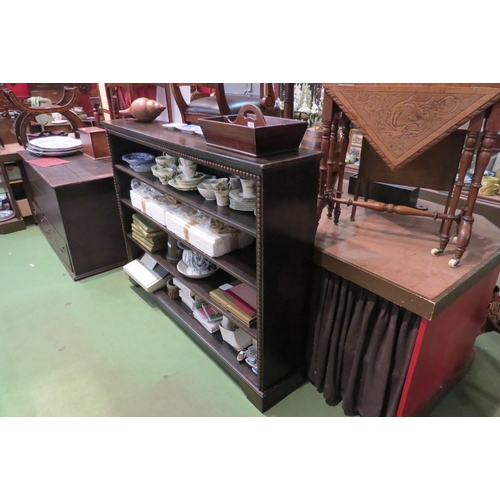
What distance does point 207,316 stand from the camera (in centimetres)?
199

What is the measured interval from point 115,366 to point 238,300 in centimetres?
83

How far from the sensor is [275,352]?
161 cm

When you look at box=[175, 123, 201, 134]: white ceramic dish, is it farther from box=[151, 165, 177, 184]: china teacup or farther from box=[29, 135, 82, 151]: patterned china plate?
box=[29, 135, 82, 151]: patterned china plate

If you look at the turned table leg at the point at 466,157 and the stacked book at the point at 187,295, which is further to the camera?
the stacked book at the point at 187,295

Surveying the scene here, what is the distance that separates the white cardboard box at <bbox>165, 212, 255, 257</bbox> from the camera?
5.36 feet

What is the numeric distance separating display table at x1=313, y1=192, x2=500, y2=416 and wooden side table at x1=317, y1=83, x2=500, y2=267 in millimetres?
127

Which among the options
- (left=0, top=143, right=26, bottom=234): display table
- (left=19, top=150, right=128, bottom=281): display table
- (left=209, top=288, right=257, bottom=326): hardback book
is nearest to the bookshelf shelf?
(left=209, top=288, right=257, bottom=326): hardback book

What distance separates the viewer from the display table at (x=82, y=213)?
2.52 meters

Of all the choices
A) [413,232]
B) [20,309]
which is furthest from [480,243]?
[20,309]

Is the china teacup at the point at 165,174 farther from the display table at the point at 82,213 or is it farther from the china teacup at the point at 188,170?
the display table at the point at 82,213

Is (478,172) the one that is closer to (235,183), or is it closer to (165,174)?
(235,183)

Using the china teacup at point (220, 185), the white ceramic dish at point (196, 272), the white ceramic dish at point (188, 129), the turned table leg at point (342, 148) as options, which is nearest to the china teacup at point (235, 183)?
the china teacup at point (220, 185)

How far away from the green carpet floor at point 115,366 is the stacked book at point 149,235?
444mm

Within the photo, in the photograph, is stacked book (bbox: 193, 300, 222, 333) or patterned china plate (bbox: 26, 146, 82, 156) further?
patterned china plate (bbox: 26, 146, 82, 156)
